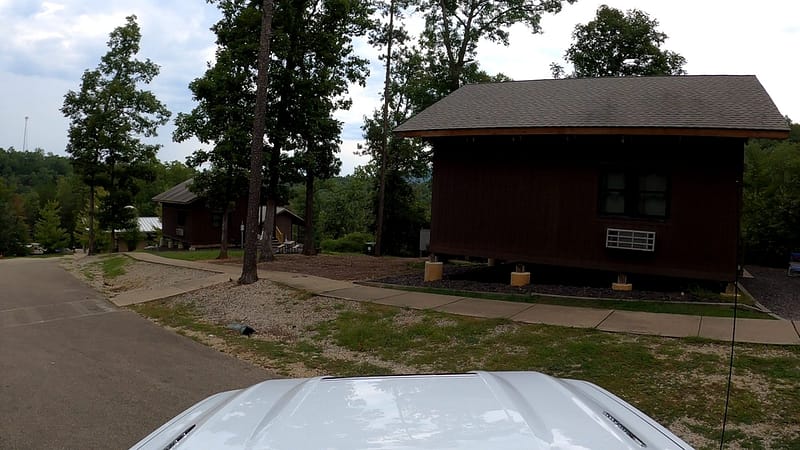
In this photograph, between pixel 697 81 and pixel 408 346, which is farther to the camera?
pixel 697 81

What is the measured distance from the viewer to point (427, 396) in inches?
83.7

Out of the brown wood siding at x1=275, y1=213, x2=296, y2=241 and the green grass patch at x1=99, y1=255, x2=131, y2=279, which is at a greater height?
the brown wood siding at x1=275, y1=213, x2=296, y2=241

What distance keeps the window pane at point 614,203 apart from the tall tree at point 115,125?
30055mm

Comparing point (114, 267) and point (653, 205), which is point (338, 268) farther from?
point (114, 267)

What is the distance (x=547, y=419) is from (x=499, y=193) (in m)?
12.3

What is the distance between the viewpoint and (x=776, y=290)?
1341 centimetres

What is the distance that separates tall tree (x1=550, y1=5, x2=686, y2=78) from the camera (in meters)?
29.3

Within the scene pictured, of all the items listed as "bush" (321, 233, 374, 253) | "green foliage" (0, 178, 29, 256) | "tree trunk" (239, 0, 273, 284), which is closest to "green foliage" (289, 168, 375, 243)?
"bush" (321, 233, 374, 253)

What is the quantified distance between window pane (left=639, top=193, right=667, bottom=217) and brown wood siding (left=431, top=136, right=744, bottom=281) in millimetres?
172

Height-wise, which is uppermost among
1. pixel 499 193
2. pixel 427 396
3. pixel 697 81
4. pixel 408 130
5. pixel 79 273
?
pixel 697 81

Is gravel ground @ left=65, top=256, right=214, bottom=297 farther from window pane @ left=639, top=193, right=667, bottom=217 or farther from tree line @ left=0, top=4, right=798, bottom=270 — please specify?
window pane @ left=639, top=193, right=667, bottom=217

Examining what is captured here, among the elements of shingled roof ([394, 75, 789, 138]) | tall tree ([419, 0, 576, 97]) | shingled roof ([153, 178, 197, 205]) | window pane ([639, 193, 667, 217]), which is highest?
tall tree ([419, 0, 576, 97])

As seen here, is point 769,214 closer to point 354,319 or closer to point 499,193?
point 499,193

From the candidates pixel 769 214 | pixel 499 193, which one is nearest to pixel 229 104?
pixel 499 193
